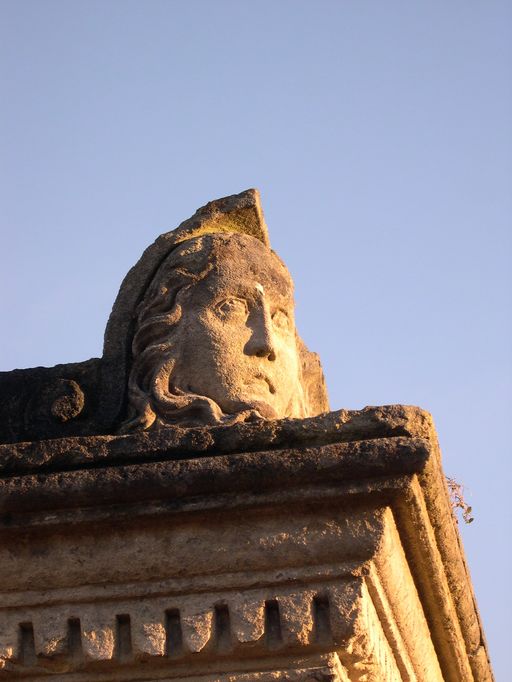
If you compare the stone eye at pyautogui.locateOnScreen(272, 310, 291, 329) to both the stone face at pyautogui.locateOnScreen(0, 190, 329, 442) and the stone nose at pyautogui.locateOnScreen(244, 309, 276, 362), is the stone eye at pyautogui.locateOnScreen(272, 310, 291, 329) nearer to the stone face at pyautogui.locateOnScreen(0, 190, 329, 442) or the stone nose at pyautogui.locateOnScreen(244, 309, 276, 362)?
the stone face at pyautogui.locateOnScreen(0, 190, 329, 442)

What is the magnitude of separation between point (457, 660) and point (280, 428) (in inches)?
59.7

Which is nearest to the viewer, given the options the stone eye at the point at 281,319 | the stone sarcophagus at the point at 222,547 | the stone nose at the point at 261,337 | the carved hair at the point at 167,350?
the stone sarcophagus at the point at 222,547

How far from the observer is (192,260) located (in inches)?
200

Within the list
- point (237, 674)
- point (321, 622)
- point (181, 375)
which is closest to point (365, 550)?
point (321, 622)

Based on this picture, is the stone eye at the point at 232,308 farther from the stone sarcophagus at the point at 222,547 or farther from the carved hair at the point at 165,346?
the stone sarcophagus at the point at 222,547

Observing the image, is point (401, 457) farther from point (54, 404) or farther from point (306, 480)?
point (54, 404)

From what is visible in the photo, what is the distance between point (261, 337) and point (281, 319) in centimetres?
30

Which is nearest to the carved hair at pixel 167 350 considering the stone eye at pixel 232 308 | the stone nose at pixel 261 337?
the stone eye at pixel 232 308

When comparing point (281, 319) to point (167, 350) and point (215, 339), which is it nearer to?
point (215, 339)

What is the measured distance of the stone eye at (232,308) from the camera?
4918 millimetres

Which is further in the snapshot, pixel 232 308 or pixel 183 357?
pixel 232 308

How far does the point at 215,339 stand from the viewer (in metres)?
4.80

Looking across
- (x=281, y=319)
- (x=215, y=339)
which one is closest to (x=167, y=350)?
(x=215, y=339)

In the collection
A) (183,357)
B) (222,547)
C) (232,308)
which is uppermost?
(232,308)
